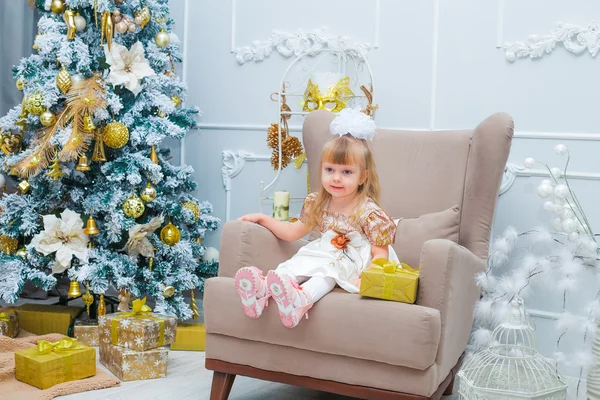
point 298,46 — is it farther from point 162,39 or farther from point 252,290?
point 252,290

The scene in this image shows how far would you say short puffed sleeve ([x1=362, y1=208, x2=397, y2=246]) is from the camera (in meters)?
2.35

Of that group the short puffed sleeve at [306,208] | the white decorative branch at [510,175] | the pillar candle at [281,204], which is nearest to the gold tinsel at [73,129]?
the pillar candle at [281,204]

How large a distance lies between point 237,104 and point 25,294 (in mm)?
1644

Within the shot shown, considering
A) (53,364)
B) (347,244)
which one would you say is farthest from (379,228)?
(53,364)

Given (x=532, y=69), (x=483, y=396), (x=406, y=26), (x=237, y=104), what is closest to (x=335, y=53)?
(x=406, y=26)

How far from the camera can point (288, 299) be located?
2066 mm

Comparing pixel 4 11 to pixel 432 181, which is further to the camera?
pixel 4 11

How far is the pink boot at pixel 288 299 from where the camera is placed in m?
2.06

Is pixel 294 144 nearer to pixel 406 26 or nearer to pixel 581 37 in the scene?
pixel 406 26

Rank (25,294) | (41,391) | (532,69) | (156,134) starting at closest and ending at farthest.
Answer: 1. (41,391)
2. (532,69)
3. (156,134)
4. (25,294)

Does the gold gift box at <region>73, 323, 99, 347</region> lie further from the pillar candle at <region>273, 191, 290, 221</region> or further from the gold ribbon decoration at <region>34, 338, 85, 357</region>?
the pillar candle at <region>273, 191, 290, 221</region>

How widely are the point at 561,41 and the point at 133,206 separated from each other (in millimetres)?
1936

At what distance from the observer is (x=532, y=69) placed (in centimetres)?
284

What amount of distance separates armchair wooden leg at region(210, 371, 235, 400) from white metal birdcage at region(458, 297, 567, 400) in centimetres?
77
